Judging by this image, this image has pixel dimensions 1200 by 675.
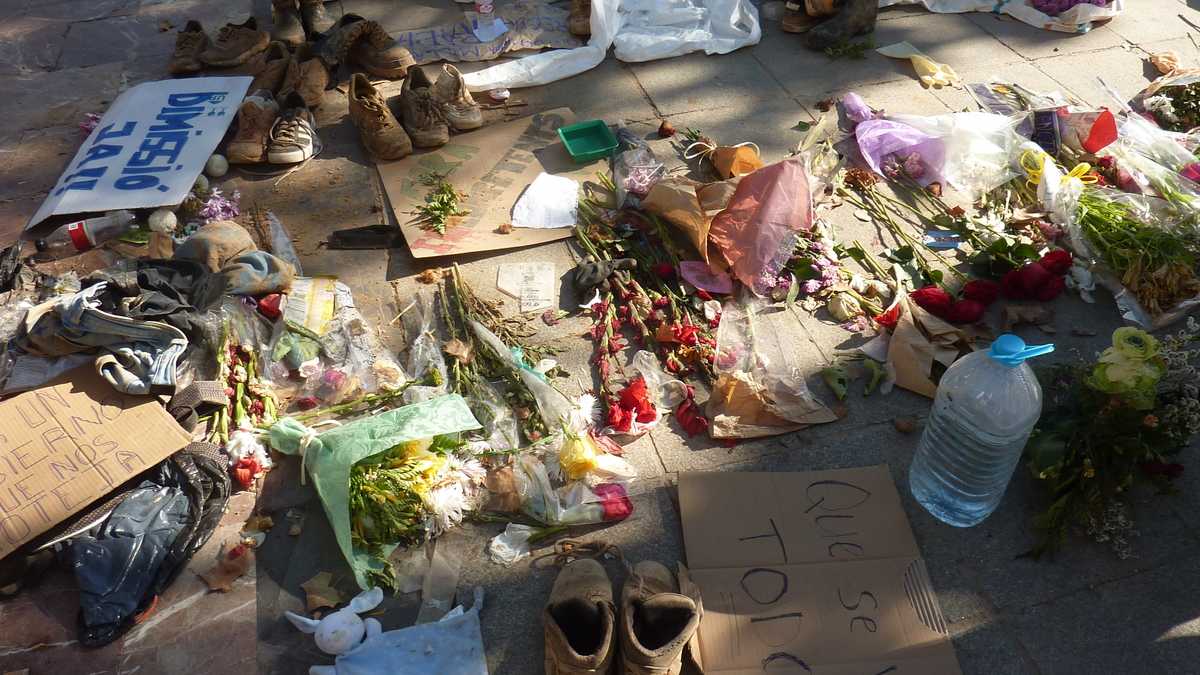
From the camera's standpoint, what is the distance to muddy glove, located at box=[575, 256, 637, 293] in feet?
11.1

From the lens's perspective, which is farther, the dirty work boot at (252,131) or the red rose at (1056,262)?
the dirty work boot at (252,131)

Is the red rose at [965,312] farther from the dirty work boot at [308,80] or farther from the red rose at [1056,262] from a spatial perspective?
the dirty work boot at [308,80]

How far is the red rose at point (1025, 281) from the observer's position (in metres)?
3.33

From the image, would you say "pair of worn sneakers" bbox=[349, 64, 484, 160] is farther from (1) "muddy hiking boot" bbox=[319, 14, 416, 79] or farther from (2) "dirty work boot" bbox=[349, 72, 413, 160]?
(1) "muddy hiking boot" bbox=[319, 14, 416, 79]

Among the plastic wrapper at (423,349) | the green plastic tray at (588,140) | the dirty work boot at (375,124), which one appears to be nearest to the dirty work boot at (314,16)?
the dirty work boot at (375,124)

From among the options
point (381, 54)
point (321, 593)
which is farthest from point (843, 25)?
point (321, 593)

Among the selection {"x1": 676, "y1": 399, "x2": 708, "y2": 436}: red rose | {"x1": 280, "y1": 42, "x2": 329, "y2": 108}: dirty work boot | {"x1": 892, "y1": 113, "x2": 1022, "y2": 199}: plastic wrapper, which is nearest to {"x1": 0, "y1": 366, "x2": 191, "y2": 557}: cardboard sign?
{"x1": 676, "y1": 399, "x2": 708, "y2": 436}: red rose

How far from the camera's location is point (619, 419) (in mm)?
2916

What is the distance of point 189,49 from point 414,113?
150cm

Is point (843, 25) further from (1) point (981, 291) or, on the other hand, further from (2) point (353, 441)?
(2) point (353, 441)

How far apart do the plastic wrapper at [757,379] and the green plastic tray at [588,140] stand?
1.12 meters

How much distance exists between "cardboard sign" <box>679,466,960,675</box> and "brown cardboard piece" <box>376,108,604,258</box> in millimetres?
1472

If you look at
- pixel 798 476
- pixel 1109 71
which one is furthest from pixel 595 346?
pixel 1109 71

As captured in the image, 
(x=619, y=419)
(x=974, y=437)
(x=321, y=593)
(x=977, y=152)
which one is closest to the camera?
(x=321, y=593)
